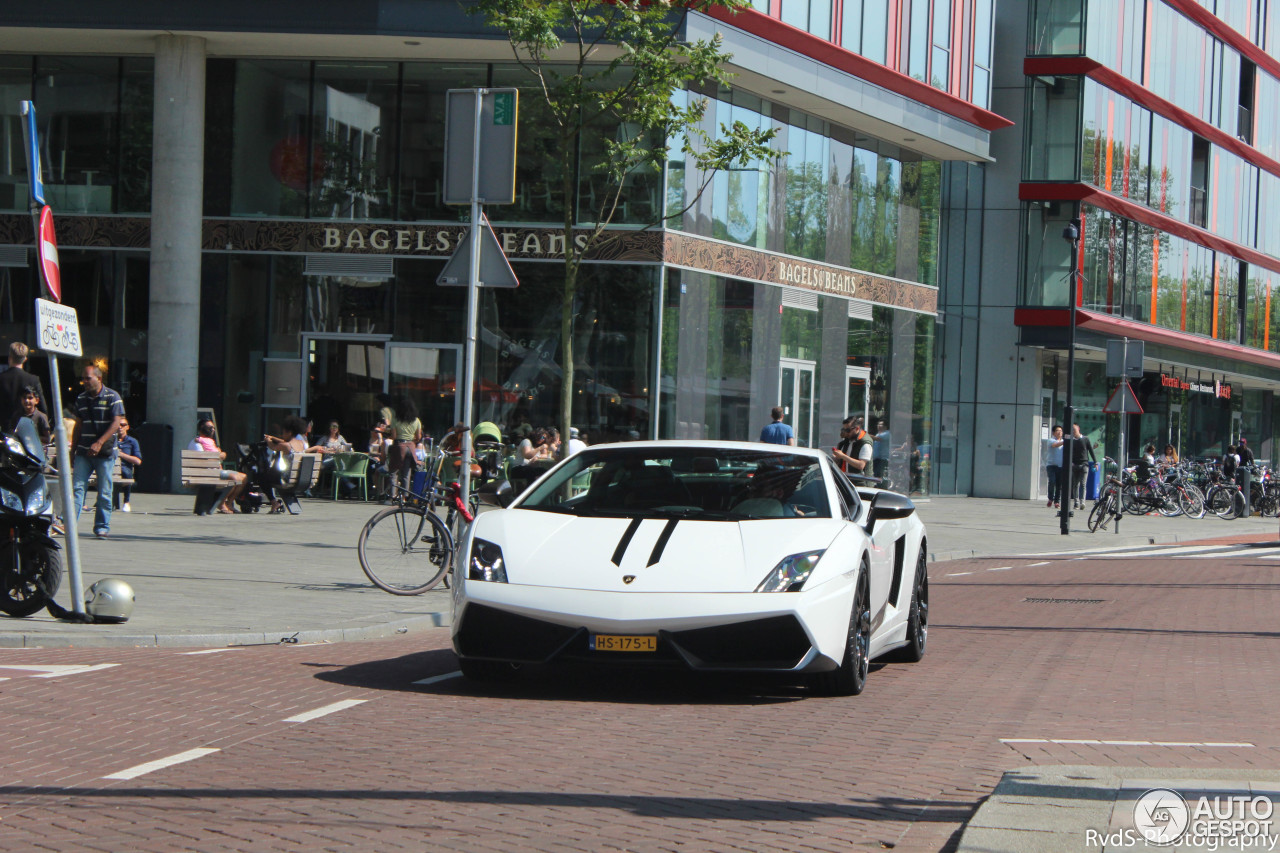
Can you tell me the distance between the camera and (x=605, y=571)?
757 cm

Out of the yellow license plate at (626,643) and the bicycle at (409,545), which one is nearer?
the yellow license plate at (626,643)

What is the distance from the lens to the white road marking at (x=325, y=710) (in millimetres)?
7027

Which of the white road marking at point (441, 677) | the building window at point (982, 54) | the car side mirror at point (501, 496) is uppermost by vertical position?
the building window at point (982, 54)

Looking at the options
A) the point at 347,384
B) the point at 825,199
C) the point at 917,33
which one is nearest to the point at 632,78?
the point at 347,384

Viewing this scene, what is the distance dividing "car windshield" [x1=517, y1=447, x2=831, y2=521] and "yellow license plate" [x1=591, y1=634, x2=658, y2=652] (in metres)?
1.04

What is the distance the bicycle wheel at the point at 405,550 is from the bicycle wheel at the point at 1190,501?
1009 inches

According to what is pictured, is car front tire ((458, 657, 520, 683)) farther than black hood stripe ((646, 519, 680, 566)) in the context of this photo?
Yes

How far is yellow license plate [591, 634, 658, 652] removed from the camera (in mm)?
7355

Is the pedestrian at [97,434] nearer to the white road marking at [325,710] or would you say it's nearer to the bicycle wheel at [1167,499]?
the white road marking at [325,710]

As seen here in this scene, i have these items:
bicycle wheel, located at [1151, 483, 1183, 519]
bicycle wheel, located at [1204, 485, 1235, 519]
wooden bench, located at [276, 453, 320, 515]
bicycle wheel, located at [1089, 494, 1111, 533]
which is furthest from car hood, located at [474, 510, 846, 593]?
bicycle wheel, located at [1204, 485, 1235, 519]

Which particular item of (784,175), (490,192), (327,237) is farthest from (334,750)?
(784,175)

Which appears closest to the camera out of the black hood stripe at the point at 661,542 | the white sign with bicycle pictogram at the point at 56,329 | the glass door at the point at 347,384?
the black hood stripe at the point at 661,542

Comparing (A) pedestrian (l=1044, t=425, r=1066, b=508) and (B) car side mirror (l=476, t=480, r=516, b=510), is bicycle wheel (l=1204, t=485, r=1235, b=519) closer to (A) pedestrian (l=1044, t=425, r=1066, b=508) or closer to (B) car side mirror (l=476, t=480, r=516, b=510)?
(A) pedestrian (l=1044, t=425, r=1066, b=508)

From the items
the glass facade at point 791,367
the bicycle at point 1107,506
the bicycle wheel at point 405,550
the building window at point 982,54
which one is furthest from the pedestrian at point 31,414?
the building window at point 982,54
